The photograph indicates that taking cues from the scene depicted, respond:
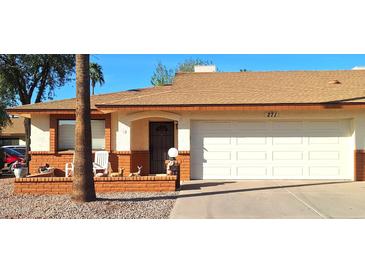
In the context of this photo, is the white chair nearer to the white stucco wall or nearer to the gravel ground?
the white stucco wall

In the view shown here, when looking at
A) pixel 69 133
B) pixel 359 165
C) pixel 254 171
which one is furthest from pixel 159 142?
pixel 359 165

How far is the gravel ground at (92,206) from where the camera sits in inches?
285

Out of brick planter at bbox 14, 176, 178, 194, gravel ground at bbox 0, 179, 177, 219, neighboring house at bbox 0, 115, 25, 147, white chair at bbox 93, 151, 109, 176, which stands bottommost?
gravel ground at bbox 0, 179, 177, 219

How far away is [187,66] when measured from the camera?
41125mm

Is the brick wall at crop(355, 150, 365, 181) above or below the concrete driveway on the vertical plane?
above

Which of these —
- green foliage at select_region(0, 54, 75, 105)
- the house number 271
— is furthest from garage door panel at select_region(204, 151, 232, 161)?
green foliage at select_region(0, 54, 75, 105)

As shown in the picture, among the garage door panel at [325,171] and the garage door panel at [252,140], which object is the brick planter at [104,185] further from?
the garage door panel at [325,171]

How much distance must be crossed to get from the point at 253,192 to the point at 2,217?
6.50 m

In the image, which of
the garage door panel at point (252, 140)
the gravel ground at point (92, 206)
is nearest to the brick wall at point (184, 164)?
the garage door panel at point (252, 140)

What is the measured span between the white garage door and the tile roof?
3.01 ft

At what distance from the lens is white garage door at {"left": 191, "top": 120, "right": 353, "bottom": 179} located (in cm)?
1256

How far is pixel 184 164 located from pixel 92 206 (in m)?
5.09

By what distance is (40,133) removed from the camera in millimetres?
14008

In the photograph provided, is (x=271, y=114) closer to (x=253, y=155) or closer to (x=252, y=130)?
(x=252, y=130)
